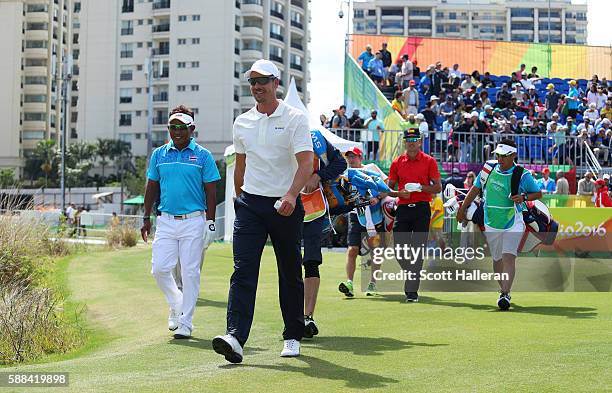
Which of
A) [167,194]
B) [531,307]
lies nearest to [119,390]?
[167,194]

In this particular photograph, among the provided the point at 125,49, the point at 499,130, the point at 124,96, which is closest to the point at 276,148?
the point at 499,130

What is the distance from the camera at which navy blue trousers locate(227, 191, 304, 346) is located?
7043 millimetres

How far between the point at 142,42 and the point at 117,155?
13007 millimetres

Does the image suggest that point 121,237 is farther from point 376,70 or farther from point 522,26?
point 522,26

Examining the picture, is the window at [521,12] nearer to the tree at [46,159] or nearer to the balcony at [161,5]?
the balcony at [161,5]

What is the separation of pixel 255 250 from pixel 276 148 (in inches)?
31.3

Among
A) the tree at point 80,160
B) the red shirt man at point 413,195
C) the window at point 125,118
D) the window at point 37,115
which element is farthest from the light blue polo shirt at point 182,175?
the window at point 37,115

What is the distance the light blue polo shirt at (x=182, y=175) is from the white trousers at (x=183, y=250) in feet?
0.45

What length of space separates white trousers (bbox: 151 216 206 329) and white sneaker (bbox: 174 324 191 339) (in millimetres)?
181

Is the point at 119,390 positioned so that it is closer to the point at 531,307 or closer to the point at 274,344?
the point at 274,344

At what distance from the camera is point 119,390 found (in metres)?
5.79

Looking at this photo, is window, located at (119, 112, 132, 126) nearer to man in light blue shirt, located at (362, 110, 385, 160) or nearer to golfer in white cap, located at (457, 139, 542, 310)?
man in light blue shirt, located at (362, 110, 385, 160)

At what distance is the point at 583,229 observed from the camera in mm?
20266

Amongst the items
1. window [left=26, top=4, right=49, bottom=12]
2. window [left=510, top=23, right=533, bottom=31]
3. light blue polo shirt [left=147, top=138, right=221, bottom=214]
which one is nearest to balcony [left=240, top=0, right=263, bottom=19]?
window [left=26, top=4, right=49, bottom=12]
